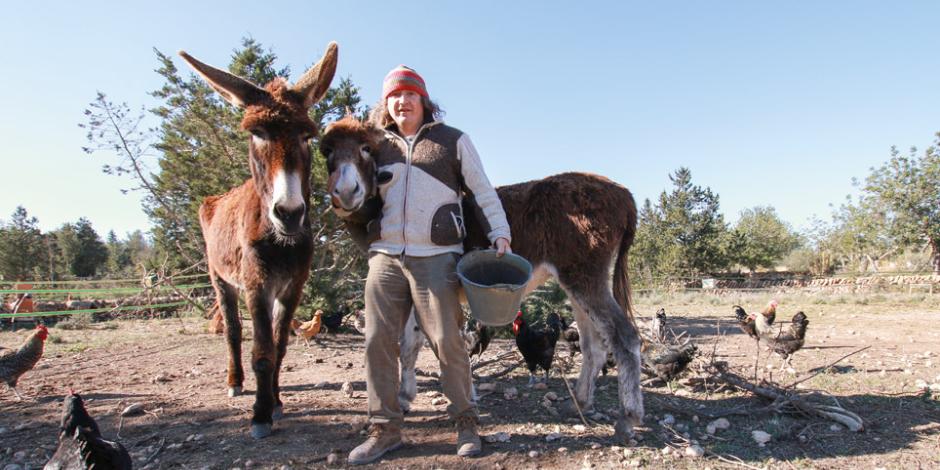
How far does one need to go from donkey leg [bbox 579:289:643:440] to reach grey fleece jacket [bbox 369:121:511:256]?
38.0 inches

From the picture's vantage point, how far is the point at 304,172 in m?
2.88

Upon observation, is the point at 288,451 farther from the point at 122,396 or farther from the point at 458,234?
the point at 122,396

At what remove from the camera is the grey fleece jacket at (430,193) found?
2.74 m

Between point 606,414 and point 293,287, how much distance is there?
9.21ft

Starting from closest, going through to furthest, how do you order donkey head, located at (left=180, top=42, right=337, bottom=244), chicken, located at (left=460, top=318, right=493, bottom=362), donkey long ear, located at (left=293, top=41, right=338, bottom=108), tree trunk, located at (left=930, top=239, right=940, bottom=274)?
donkey head, located at (left=180, top=42, right=337, bottom=244), donkey long ear, located at (left=293, top=41, right=338, bottom=108), chicken, located at (left=460, top=318, right=493, bottom=362), tree trunk, located at (left=930, top=239, right=940, bottom=274)

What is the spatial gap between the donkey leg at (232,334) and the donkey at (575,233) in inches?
90.1

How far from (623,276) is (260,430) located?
2.98m

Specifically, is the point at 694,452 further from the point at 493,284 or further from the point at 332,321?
the point at 332,321

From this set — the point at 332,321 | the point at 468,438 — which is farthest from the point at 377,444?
the point at 332,321

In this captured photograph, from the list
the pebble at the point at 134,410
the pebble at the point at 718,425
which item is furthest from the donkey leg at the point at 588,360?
the pebble at the point at 134,410

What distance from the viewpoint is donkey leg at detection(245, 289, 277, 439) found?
10.3 feet

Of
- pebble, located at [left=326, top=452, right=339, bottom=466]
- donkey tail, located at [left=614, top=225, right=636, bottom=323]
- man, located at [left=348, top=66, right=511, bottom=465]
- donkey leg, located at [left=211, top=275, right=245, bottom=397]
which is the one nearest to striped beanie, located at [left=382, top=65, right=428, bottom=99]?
man, located at [left=348, top=66, right=511, bottom=465]

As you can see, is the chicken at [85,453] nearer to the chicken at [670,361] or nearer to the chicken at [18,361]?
the chicken at [18,361]

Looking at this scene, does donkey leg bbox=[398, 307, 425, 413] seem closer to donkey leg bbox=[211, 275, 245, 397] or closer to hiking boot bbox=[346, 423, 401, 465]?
hiking boot bbox=[346, 423, 401, 465]
